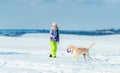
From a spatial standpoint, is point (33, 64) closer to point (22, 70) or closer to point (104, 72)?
point (22, 70)

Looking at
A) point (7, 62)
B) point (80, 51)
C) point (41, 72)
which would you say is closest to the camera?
point (41, 72)

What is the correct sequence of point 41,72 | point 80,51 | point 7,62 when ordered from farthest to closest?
point 80,51, point 7,62, point 41,72

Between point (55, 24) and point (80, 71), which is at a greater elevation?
point (55, 24)

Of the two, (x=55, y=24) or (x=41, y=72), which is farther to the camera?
(x=55, y=24)

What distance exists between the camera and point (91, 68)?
18047mm

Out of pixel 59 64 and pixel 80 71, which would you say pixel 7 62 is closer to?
pixel 59 64

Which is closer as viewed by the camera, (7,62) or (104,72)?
(104,72)

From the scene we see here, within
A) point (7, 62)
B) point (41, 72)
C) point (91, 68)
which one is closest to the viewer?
point (41, 72)

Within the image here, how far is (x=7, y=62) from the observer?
1991 centimetres

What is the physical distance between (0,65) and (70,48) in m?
4.75

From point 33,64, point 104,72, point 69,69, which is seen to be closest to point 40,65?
point 33,64

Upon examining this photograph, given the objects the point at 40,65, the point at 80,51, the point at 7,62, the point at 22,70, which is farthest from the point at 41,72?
the point at 80,51

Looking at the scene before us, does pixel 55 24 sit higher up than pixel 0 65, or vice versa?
pixel 55 24

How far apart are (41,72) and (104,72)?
2390mm
